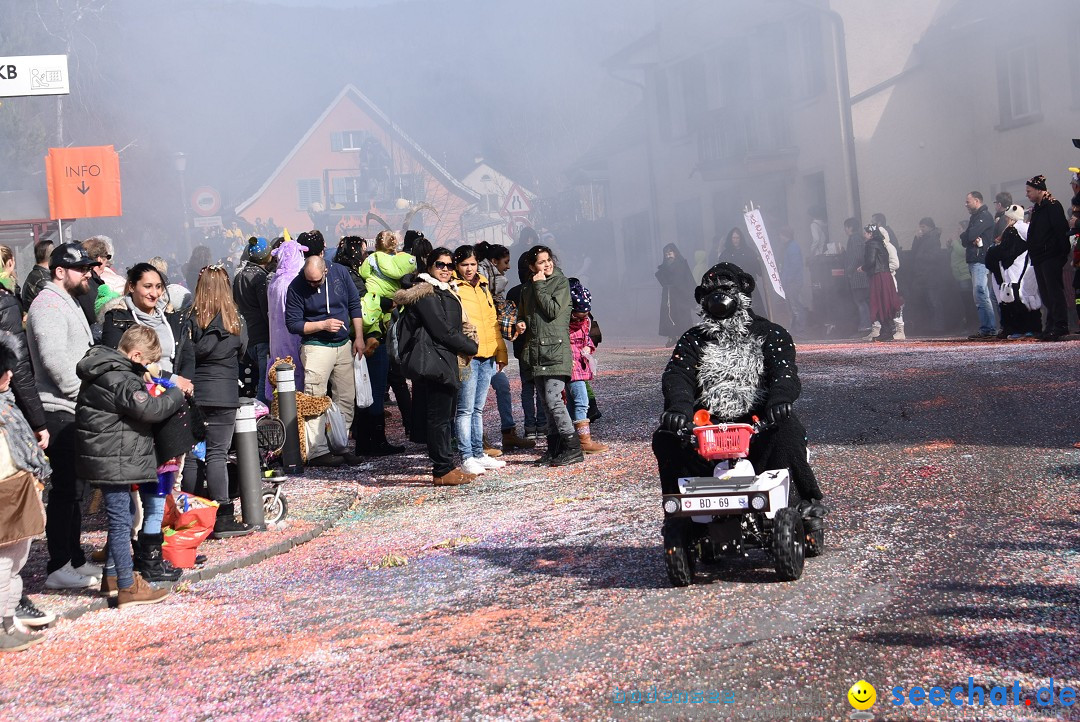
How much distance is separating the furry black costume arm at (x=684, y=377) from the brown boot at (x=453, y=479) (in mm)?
3702

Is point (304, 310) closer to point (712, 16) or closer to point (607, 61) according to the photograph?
point (712, 16)

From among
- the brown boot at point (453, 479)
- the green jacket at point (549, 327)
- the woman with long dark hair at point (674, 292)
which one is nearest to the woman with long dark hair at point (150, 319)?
the brown boot at point (453, 479)

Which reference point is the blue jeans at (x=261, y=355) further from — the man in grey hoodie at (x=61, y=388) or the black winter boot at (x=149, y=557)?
the black winter boot at (x=149, y=557)

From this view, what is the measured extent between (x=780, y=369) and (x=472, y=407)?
4.21m

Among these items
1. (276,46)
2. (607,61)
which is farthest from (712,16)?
(276,46)

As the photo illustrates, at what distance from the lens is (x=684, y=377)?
Result: 6.09 meters

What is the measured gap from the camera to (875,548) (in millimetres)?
6145

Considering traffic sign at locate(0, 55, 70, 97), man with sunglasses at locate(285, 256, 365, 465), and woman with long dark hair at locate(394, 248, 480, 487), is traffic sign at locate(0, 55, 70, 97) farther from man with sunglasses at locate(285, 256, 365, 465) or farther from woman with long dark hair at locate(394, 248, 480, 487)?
woman with long dark hair at locate(394, 248, 480, 487)

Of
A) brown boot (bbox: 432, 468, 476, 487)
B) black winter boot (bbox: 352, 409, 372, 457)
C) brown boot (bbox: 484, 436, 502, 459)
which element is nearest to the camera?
brown boot (bbox: 432, 468, 476, 487)

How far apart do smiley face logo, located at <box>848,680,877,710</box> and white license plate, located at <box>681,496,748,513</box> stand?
54.5 inches

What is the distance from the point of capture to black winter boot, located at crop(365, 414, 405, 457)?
37.0 ft

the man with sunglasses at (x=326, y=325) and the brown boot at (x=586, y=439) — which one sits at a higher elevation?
the man with sunglasses at (x=326, y=325)

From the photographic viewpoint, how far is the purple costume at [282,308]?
10.3m

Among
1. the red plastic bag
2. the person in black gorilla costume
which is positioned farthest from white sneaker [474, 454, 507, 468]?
the person in black gorilla costume
